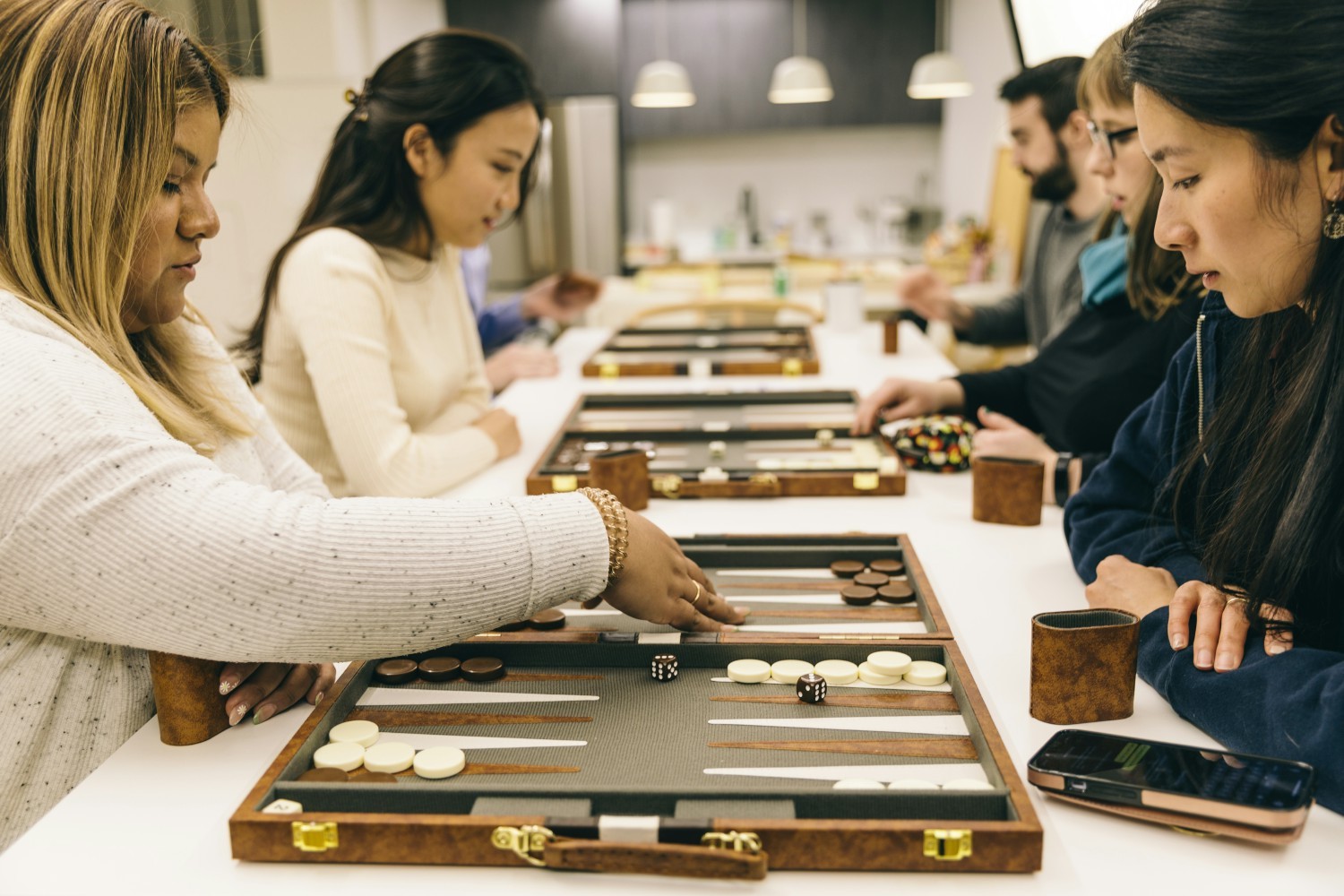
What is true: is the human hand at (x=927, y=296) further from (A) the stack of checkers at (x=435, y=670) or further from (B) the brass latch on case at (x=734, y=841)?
(B) the brass latch on case at (x=734, y=841)

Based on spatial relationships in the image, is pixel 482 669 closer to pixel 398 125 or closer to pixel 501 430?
pixel 501 430

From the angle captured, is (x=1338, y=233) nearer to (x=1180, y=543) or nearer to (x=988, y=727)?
(x=1180, y=543)

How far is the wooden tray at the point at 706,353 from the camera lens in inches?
125

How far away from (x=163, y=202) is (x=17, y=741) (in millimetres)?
610

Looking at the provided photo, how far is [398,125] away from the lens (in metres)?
2.33

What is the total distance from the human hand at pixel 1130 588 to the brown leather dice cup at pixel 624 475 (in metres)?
0.81

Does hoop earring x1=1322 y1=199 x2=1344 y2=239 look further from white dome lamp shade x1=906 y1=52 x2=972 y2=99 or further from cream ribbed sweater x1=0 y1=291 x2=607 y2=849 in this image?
white dome lamp shade x1=906 y1=52 x2=972 y2=99

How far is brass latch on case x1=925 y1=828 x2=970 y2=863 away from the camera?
0.90m

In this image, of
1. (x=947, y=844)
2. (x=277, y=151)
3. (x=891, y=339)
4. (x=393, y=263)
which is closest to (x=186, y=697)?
(x=947, y=844)

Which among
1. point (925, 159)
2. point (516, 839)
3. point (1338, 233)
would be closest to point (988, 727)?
point (516, 839)

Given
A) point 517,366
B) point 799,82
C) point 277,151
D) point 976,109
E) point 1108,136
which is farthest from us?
point 976,109

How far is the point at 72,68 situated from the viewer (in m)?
1.12

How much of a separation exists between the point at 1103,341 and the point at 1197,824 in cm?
167

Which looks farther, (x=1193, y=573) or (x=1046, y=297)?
(x=1046, y=297)
